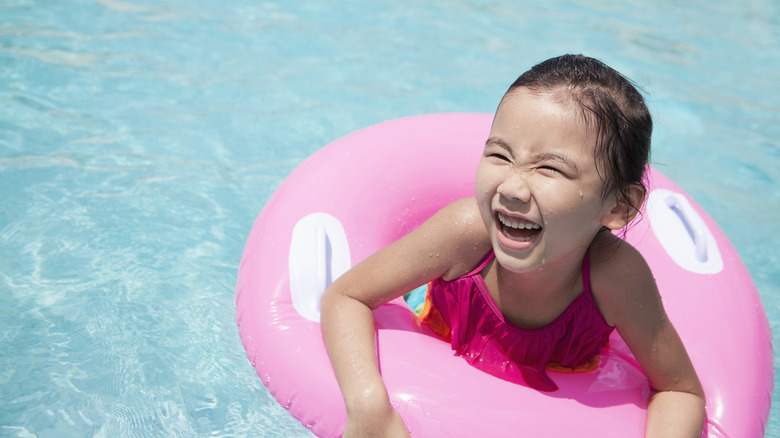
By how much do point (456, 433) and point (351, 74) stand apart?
12.4ft

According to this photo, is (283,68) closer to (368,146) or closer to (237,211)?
(237,211)

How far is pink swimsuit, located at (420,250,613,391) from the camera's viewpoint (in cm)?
213

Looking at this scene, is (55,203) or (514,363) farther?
(55,203)

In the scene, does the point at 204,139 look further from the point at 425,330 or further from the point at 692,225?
the point at 692,225

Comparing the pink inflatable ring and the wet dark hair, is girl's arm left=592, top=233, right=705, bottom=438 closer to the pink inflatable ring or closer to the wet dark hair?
the pink inflatable ring

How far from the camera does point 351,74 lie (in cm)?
530

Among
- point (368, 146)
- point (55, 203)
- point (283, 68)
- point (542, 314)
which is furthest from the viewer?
point (283, 68)

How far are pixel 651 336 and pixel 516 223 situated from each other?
0.52 m

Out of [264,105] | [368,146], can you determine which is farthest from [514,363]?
[264,105]

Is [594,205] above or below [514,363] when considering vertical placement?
above

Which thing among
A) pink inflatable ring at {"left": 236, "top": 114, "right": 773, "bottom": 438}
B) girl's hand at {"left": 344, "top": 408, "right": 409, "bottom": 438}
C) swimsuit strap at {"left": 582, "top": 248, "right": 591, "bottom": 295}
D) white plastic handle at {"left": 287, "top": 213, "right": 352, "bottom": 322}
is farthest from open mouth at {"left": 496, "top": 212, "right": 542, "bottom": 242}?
white plastic handle at {"left": 287, "top": 213, "right": 352, "bottom": 322}

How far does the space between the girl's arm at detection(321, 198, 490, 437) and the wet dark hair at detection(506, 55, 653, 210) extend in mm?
391

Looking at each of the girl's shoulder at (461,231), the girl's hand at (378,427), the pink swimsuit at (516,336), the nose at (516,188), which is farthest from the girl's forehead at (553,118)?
the girl's hand at (378,427)

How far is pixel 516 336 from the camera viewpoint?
2158 mm
